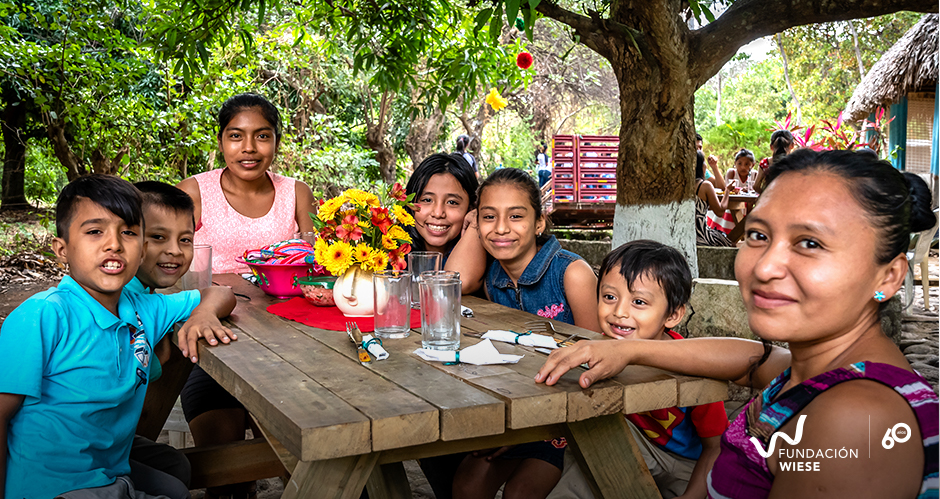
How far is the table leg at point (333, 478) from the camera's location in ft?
4.40

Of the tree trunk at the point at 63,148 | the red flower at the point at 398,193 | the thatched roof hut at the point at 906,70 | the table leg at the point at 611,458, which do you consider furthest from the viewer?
the thatched roof hut at the point at 906,70

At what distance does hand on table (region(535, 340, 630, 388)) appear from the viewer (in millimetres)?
1444

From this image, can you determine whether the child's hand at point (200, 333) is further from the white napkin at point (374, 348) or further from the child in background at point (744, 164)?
the child in background at point (744, 164)

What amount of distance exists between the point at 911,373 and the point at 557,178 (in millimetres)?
7999

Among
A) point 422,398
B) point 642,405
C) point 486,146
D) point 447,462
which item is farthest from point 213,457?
point 486,146

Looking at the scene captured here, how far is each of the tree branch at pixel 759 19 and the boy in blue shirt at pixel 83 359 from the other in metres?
2.97

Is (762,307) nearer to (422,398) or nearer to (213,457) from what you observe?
(422,398)

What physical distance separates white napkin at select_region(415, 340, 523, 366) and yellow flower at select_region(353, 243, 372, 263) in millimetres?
530

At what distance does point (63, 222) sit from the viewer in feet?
6.14

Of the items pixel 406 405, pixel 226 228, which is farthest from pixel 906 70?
→ pixel 406 405

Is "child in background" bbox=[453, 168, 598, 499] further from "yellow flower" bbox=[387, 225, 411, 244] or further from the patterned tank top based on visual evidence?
the patterned tank top

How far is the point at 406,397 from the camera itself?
137 centimetres

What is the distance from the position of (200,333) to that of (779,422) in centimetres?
145

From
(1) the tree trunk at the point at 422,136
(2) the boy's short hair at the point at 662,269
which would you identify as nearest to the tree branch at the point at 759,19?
(2) the boy's short hair at the point at 662,269
